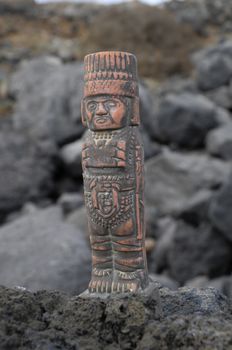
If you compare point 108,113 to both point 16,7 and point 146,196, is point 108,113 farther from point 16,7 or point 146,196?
point 16,7

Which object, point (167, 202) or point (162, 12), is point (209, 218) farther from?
point (162, 12)

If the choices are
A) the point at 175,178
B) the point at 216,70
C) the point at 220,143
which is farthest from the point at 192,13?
the point at 175,178

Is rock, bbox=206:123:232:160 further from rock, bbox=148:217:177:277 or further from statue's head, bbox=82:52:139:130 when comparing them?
statue's head, bbox=82:52:139:130

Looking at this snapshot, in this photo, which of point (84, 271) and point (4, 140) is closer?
point (84, 271)

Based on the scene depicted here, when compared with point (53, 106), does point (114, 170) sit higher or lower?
lower

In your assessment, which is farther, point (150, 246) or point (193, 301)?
point (150, 246)

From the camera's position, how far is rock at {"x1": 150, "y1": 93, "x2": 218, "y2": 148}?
11.3 m

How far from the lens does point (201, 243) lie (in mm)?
7508

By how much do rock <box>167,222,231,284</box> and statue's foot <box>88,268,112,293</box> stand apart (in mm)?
3736

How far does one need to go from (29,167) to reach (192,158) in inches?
126

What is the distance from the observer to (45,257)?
249 inches

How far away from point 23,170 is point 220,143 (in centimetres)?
386

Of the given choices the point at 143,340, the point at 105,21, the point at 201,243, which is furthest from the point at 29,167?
the point at 105,21

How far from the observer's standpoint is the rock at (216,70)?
14.4m
